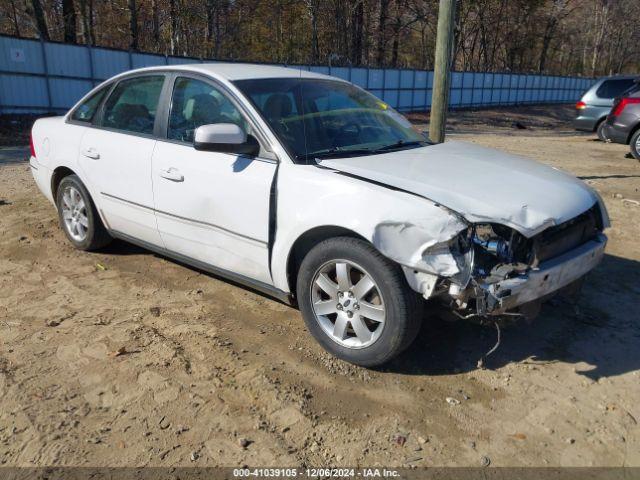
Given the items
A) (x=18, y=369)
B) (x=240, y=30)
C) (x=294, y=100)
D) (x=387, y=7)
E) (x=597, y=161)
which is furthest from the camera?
(x=387, y=7)

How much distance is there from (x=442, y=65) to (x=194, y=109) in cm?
342

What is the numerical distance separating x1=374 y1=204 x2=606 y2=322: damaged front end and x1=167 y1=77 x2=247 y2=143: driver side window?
1574mm

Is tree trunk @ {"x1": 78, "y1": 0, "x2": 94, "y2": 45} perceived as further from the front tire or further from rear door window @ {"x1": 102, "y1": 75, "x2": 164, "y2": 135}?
the front tire

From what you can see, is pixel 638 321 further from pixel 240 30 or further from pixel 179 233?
pixel 240 30

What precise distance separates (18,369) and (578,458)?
121 inches

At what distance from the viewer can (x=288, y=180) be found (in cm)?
343

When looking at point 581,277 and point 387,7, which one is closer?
point 581,277

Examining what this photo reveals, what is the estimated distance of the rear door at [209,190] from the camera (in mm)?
3602

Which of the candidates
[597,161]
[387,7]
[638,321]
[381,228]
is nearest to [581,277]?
[638,321]

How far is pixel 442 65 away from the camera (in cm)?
637

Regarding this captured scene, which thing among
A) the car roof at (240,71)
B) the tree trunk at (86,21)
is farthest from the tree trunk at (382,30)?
the car roof at (240,71)

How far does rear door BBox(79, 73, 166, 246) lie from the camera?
4301 millimetres

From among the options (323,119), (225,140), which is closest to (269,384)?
(225,140)

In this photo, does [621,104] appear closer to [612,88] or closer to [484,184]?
[612,88]
